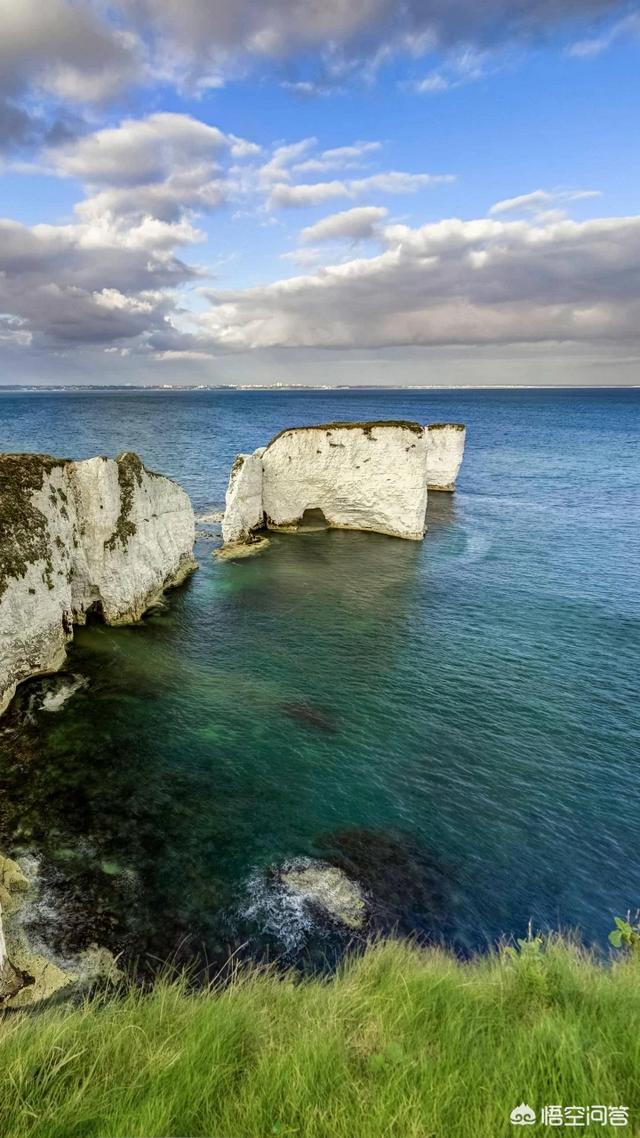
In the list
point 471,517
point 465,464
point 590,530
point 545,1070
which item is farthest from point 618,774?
point 465,464

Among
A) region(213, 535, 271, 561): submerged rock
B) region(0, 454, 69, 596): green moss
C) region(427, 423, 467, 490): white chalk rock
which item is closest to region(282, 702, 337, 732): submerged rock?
region(0, 454, 69, 596): green moss

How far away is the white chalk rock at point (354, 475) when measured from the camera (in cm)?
4116

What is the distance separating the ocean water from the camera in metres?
11.9

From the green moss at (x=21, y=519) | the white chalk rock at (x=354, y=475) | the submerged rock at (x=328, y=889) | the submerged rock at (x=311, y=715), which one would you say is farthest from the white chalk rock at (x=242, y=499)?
the submerged rock at (x=328, y=889)

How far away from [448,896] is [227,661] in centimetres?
1258

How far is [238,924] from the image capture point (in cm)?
1141

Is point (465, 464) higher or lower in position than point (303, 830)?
higher

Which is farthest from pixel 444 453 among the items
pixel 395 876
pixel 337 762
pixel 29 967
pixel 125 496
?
pixel 29 967

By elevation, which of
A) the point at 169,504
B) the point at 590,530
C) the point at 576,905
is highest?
the point at 169,504

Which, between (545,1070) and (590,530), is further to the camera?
(590,530)

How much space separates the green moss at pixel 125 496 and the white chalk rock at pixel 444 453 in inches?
1470

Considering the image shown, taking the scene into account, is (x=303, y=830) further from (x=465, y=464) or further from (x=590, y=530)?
(x=465, y=464)

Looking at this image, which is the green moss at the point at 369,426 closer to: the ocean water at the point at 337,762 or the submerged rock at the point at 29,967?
the ocean water at the point at 337,762

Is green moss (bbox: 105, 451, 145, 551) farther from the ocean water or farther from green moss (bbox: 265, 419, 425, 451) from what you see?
green moss (bbox: 265, 419, 425, 451)
